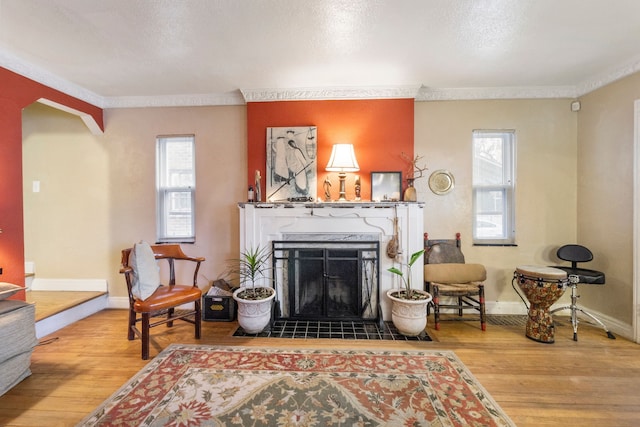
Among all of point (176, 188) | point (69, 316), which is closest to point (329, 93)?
point (176, 188)

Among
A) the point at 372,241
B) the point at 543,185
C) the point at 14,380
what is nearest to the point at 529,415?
the point at 372,241

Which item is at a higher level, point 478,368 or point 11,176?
point 11,176

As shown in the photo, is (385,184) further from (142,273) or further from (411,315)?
(142,273)

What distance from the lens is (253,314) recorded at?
258 cm

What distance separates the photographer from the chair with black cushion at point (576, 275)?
2549mm

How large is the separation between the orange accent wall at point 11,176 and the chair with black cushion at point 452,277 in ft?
12.7

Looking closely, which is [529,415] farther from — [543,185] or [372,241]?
[543,185]

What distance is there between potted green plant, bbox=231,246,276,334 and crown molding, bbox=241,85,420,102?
1.73 metres

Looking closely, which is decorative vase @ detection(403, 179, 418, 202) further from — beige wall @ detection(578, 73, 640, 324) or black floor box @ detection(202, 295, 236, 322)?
black floor box @ detection(202, 295, 236, 322)

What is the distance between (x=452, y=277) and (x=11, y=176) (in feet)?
14.1

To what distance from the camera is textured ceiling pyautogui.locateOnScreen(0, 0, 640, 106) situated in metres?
1.84

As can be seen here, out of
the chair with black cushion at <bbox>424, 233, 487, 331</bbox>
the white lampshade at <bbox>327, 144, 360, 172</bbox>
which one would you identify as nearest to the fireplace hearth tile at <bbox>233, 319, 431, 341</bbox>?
the chair with black cushion at <bbox>424, 233, 487, 331</bbox>

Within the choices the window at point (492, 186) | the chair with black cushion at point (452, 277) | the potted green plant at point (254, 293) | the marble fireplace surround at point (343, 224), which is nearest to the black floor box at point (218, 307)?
the potted green plant at point (254, 293)

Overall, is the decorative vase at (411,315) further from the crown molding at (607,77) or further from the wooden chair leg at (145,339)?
the crown molding at (607,77)
